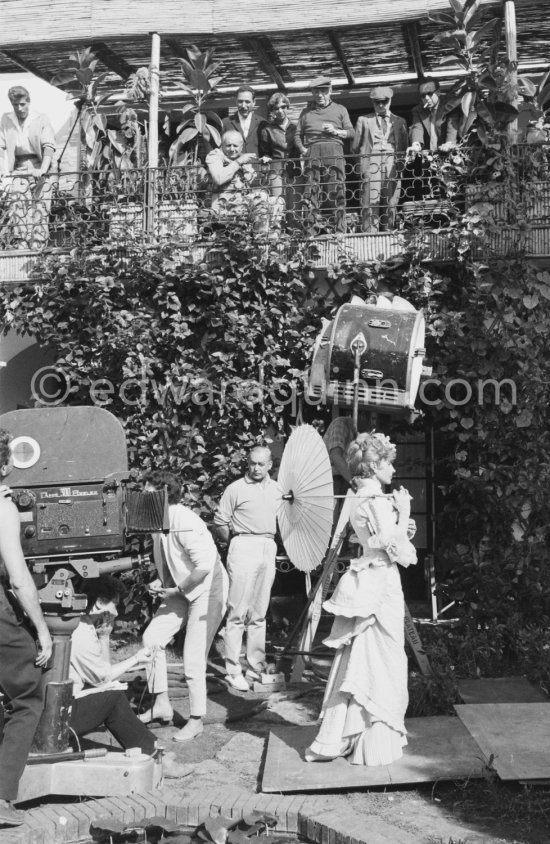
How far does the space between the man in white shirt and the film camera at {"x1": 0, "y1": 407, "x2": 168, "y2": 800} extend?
62 cm

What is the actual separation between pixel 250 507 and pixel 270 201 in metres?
2.73

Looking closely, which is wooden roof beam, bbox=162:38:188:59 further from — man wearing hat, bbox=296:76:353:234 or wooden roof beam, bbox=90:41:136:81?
man wearing hat, bbox=296:76:353:234

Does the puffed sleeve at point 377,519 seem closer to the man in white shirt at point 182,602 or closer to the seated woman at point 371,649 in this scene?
the seated woman at point 371,649

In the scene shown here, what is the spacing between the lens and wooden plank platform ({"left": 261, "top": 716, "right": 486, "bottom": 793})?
17.9ft

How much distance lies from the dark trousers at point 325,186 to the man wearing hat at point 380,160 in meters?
0.19

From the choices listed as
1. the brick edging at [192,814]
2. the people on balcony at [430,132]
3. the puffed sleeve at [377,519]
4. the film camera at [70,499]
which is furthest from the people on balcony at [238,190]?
the brick edging at [192,814]

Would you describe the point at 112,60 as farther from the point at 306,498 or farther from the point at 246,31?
the point at 306,498

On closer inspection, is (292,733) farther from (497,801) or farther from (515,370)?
(515,370)

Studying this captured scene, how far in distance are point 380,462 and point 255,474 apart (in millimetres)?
2157

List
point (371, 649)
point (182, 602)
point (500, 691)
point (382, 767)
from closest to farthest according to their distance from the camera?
1. point (382, 767)
2. point (371, 649)
3. point (182, 602)
4. point (500, 691)

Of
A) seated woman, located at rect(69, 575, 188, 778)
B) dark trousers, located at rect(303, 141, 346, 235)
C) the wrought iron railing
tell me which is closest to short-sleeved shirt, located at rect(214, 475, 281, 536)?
seated woman, located at rect(69, 575, 188, 778)

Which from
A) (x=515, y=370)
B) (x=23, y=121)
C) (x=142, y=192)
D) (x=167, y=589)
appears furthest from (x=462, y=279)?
(x=23, y=121)

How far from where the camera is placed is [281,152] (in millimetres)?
9883

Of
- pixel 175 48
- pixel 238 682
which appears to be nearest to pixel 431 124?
pixel 175 48
